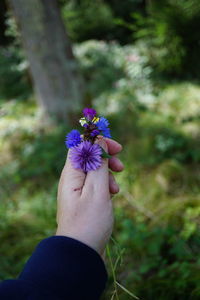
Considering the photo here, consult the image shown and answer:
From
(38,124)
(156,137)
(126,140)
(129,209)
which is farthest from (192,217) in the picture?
(38,124)

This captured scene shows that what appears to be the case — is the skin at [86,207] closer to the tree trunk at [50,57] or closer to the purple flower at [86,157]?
the purple flower at [86,157]

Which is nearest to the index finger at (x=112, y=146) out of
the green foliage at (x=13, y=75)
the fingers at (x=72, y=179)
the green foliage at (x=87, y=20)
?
the fingers at (x=72, y=179)

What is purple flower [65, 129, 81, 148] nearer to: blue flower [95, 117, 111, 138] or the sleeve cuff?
blue flower [95, 117, 111, 138]

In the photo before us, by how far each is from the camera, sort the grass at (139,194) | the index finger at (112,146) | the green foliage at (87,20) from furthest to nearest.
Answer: the green foliage at (87,20), the grass at (139,194), the index finger at (112,146)

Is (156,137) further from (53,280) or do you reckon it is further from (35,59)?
(53,280)

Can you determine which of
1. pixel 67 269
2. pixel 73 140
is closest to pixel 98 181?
pixel 73 140

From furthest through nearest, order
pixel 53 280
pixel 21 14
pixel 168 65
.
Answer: pixel 168 65, pixel 21 14, pixel 53 280

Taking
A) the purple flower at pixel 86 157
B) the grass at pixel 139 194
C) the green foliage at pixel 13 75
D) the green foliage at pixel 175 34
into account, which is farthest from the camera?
the green foliage at pixel 13 75
